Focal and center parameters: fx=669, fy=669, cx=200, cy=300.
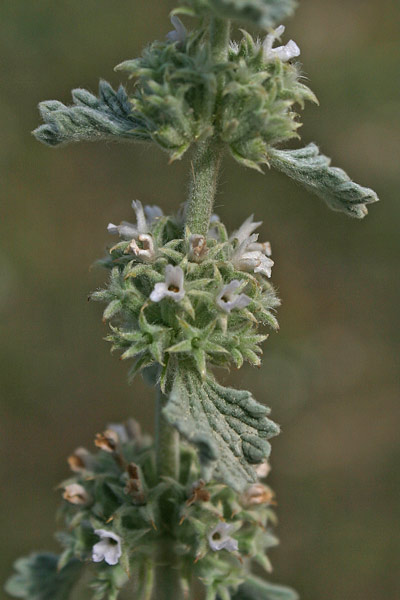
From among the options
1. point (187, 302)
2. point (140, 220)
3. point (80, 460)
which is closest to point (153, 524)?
point (80, 460)

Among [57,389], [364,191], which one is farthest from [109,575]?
[57,389]

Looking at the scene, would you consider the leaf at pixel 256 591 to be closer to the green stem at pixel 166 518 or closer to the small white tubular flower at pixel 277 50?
the green stem at pixel 166 518

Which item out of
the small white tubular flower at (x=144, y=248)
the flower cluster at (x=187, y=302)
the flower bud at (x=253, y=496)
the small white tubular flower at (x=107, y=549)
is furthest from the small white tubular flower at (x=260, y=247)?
the small white tubular flower at (x=107, y=549)

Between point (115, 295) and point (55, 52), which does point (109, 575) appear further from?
point (55, 52)

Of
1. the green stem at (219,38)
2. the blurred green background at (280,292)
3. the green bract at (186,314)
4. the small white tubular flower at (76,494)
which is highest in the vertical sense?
the blurred green background at (280,292)

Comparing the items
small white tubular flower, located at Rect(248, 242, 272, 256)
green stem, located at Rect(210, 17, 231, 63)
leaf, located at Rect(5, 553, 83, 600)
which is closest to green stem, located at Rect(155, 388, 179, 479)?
small white tubular flower, located at Rect(248, 242, 272, 256)

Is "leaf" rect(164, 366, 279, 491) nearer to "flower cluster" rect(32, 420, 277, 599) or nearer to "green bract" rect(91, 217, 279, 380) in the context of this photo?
"green bract" rect(91, 217, 279, 380)

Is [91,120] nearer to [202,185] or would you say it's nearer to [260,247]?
[202,185]
